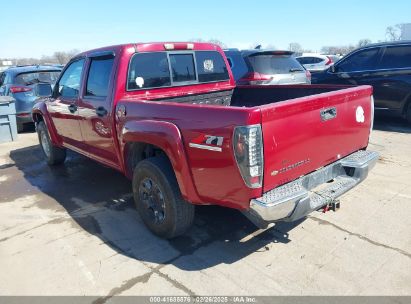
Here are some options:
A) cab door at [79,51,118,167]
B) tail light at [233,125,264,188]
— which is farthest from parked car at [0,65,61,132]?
tail light at [233,125,264,188]

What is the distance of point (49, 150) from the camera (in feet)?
20.5

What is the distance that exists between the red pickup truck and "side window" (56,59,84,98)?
3 centimetres

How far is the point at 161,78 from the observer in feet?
13.6

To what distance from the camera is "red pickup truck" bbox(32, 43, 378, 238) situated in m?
2.60

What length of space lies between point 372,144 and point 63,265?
18.5ft

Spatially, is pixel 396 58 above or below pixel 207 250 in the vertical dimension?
above

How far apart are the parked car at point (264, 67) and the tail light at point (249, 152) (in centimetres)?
509

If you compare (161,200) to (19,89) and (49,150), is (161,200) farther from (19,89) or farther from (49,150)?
(19,89)

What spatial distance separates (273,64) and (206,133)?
541 centimetres

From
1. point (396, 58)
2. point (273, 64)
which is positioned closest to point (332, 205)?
point (273, 64)

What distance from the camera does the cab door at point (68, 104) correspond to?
476 centimetres

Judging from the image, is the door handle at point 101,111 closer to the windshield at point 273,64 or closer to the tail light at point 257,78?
the tail light at point 257,78

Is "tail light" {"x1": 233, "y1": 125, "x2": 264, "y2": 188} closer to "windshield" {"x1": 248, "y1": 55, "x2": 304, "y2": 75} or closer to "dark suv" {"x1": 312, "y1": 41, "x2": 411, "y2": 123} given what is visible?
"windshield" {"x1": 248, "y1": 55, "x2": 304, "y2": 75}

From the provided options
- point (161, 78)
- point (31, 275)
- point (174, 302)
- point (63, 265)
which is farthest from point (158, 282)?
point (161, 78)
